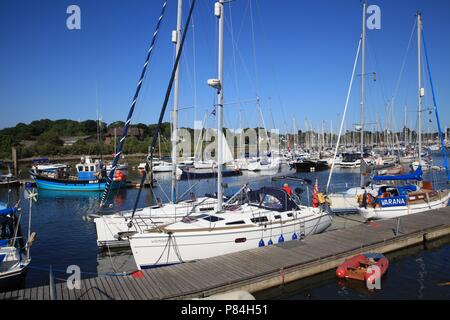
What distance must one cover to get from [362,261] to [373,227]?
237 inches

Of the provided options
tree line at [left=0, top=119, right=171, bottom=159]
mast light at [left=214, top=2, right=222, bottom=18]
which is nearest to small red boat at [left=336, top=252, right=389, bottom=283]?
mast light at [left=214, top=2, right=222, bottom=18]

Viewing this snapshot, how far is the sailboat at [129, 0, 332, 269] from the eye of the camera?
13.5m

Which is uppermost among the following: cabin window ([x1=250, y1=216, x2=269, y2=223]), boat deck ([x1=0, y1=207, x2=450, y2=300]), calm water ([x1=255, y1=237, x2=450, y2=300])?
cabin window ([x1=250, y1=216, x2=269, y2=223])

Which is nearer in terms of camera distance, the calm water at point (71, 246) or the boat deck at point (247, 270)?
the boat deck at point (247, 270)

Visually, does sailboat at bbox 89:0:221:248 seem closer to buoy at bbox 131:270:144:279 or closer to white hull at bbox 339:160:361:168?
buoy at bbox 131:270:144:279

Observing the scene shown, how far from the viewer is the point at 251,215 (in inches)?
607

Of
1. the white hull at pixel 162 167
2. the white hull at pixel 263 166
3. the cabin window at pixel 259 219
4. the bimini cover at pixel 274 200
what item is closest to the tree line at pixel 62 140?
the white hull at pixel 162 167

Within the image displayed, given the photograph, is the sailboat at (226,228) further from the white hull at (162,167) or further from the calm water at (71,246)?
the white hull at (162,167)

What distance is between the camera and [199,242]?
1404 centimetres

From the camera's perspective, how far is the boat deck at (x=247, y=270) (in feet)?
35.1

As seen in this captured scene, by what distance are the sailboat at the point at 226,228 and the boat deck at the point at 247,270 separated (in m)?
0.57

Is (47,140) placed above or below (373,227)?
above
